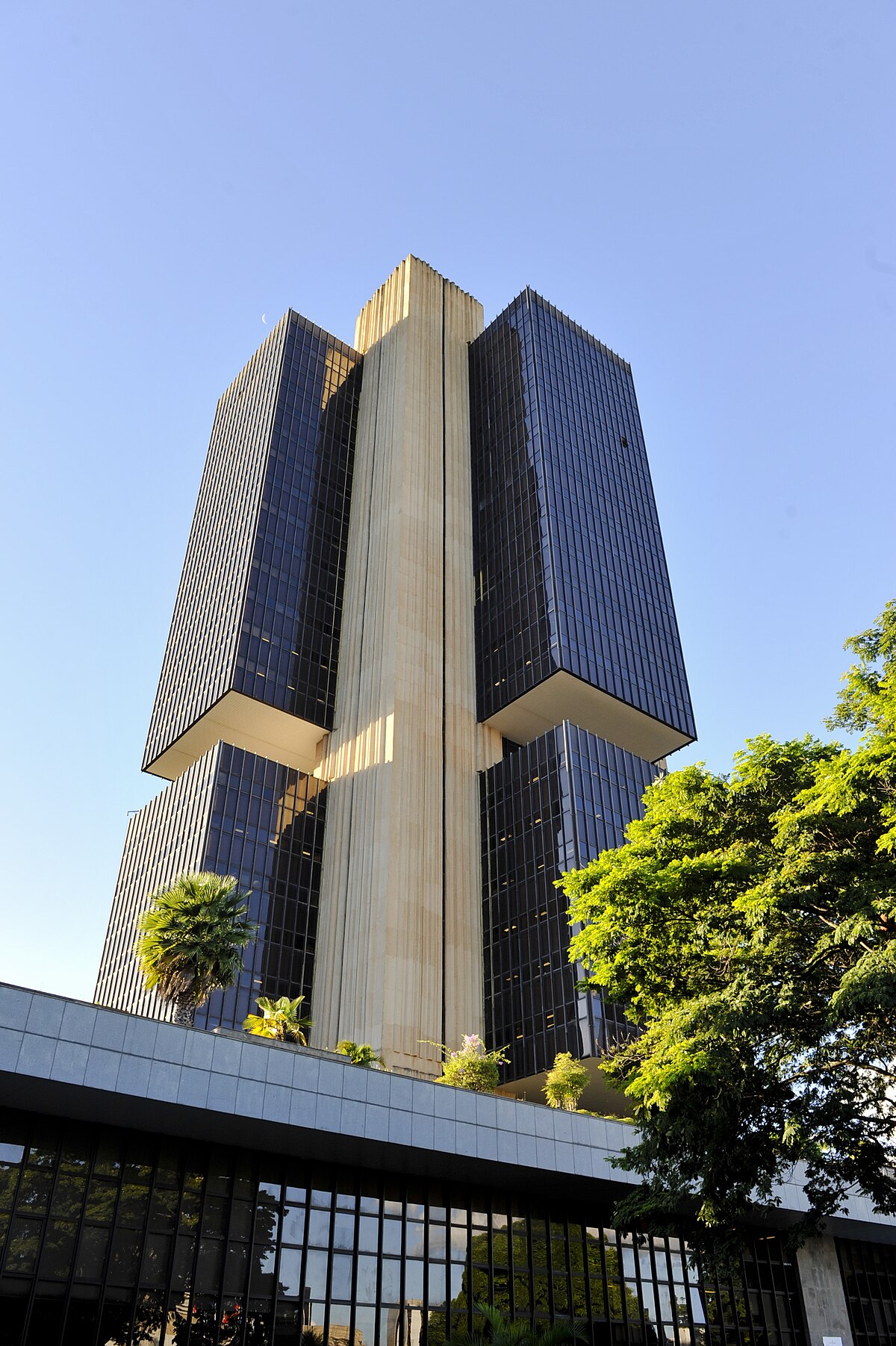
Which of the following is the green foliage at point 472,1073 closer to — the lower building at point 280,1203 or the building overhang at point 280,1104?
the lower building at point 280,1203

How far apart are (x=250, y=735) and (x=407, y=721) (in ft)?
51.6

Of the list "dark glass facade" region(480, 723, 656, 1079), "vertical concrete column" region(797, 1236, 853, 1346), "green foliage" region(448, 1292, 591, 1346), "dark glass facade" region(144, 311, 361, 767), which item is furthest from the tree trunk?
"dark glass facade" region(144, 311, 361, 767)

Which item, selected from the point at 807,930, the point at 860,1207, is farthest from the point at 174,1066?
the point at 860,1207

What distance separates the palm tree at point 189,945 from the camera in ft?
123

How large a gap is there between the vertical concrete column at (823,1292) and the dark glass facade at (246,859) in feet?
120

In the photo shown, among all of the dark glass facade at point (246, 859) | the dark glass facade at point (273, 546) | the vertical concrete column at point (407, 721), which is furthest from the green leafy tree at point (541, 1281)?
the dark glass facade at point (273, 546)

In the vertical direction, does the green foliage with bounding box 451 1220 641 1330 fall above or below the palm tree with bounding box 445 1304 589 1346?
above

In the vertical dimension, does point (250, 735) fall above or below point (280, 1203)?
above

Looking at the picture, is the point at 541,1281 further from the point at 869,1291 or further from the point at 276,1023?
the point at 869,1291

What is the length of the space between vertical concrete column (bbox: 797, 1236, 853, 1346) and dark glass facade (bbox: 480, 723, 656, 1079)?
19091 millimetres

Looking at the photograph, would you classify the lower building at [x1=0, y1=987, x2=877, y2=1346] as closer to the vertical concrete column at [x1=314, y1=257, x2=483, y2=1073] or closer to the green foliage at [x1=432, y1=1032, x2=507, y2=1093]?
the green foliage at [x1=432, y1=1032, x2=507, y2=1093]

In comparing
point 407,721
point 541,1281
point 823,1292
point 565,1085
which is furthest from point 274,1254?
point 407,721

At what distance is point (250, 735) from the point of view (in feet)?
272

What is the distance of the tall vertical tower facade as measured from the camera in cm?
6781
